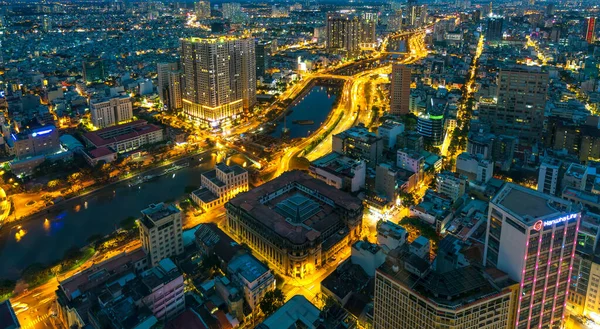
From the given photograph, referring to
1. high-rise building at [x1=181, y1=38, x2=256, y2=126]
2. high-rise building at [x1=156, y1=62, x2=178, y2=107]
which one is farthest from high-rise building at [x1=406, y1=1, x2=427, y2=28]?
high-rise building at [x1=156, y1=62, x2=178, y2=107]

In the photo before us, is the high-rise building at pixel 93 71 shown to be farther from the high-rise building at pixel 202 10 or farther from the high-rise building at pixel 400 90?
the high-rise building at pixel 202 10

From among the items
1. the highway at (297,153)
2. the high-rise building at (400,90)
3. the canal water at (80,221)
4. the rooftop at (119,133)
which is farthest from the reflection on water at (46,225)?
the high-rise building at (400,90)

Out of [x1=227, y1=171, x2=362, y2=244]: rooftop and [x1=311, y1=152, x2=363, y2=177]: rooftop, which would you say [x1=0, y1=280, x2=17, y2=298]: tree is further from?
[x1=311, y1=152, x2=363, y2=177]: rooftop

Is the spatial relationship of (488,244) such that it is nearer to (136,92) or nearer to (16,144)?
(16,144)

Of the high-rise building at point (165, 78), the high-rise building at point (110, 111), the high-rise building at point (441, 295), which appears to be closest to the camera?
the high-rise building at point (441, 295)

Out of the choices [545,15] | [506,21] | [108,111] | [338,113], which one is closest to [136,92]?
[108,111]
